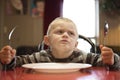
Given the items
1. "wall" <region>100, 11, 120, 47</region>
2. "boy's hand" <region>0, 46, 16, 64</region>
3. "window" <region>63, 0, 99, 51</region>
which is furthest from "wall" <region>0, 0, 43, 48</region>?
"boy's hand" <region>0, 46, 16, 64</region>

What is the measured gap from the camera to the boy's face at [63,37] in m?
1.27

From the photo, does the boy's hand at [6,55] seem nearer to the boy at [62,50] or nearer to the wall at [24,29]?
the boy at [62,50]

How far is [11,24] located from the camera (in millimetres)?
5348

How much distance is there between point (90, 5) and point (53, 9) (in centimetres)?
93

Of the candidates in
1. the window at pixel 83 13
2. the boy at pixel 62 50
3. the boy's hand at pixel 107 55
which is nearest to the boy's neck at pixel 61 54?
the boy at pixel 62 50

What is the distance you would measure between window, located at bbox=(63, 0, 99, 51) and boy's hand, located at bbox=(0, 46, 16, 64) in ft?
13.0

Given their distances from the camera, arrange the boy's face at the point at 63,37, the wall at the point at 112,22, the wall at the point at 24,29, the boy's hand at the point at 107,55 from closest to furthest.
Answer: the boy's hand at the point at 107,55 → the boy's face at the point at 63,37 → the wall at the point at 112,22 → the wall at the point at 24,29

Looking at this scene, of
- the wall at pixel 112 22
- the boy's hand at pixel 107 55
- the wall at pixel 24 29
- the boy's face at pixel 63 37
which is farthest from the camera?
the wall at pixel 24 29

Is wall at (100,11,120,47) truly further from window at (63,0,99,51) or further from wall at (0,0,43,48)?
wall at (0,0,43,48)

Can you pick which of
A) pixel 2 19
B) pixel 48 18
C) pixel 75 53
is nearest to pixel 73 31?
pixel 75 53

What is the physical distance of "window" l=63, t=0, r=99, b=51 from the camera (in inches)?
199

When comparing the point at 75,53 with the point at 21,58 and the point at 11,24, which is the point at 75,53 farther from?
the point at 11,24

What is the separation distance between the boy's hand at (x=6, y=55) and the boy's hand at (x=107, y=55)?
1.15 feet

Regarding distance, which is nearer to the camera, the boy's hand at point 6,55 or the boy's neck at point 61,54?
the boy's hand at point 6,55
